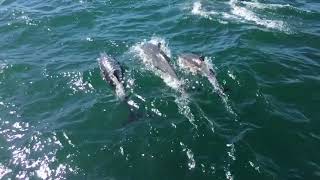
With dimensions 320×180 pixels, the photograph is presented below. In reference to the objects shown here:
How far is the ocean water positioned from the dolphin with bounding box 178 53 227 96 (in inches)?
11.1

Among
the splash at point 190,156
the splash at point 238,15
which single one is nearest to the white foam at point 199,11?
the splash at point 238,15

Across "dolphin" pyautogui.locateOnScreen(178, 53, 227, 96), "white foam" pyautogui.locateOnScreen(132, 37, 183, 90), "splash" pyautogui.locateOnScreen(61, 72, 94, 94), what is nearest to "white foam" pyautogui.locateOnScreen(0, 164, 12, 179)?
"splash" pyautogui.locateOnScreen(61, 72, 94, 94)

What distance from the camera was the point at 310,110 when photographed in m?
18.6

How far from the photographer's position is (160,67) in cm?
2166

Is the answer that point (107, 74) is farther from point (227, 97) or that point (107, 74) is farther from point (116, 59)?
point (227, 97)

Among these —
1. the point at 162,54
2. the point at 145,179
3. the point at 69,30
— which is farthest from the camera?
the point at 69,30

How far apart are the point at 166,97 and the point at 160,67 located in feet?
8.28

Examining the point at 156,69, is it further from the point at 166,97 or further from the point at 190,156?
the point at 190,156

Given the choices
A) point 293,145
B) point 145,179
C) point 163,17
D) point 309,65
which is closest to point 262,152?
point 293,145

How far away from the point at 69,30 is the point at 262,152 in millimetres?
15649

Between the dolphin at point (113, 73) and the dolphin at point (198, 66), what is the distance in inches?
123

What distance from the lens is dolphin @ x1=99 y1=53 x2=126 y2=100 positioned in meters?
20.2

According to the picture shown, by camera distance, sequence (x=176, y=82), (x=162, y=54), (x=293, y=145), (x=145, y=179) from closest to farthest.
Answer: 1. (x=145, y=179)
2. (x=293, y=145)
3. (x=176, y=82)
4. (x=162, y=54)

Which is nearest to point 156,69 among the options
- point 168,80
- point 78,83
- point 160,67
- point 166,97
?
point 160,67
